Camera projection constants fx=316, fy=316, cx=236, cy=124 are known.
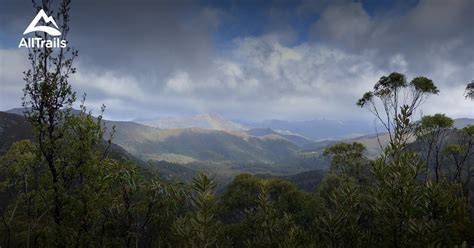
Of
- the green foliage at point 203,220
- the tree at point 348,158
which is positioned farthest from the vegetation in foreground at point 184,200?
the tree at point 348,158

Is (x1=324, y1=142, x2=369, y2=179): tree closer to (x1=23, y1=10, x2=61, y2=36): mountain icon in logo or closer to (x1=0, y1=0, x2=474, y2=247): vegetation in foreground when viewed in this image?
(x1=0, y1=0, x2=474, y2=247): vegetation in foreground

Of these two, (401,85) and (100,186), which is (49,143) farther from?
(401,85)

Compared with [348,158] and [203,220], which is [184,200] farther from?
[348,158]

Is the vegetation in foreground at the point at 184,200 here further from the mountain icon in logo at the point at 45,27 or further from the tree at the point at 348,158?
the tree at the point at 348,158

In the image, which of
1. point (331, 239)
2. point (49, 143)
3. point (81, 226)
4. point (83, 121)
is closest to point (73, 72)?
point (83, 121)

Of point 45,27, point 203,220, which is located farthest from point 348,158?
point 203,220

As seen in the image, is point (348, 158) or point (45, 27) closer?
point (45, 27)

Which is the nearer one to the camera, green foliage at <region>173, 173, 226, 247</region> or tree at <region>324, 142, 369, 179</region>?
green foliage at <region>173, 173, 226, 247</region>

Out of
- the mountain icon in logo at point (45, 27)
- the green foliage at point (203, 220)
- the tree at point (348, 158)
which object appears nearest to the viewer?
the green foliage at point (203, 220)

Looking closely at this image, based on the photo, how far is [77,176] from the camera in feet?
57.8

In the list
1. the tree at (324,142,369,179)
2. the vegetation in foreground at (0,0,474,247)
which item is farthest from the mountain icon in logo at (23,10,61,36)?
the tree at (324,142,369,179)

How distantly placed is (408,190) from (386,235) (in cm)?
212

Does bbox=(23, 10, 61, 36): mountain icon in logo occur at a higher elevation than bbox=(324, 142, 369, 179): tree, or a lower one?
higher

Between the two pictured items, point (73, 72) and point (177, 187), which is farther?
point (73, 72)
